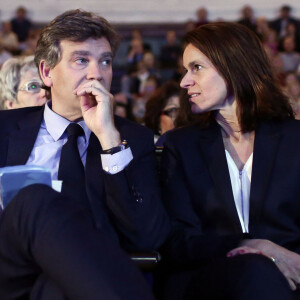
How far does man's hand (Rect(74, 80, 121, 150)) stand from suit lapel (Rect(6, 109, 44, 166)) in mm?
233

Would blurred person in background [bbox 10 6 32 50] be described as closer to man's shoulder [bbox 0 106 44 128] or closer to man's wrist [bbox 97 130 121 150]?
man's shoulder [bbox 0 106 44 128]

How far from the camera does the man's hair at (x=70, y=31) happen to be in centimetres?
235

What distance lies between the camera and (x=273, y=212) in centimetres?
225

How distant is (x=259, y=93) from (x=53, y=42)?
856 millimetres

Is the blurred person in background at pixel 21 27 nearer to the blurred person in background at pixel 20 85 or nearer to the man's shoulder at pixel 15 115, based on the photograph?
the blurred person in background at pixel 20 85

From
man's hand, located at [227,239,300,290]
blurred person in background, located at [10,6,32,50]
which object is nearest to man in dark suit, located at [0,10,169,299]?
man's hand, located at [227,239,300,290]

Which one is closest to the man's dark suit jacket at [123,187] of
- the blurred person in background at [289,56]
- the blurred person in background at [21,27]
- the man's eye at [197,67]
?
the man's eye at [197,67]

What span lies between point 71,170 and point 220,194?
0.58 m

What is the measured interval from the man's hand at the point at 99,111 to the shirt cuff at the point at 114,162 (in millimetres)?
52

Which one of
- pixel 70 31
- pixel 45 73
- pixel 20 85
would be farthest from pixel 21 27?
pixel 70 31

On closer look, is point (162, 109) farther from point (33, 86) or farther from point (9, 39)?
point (9, 39)

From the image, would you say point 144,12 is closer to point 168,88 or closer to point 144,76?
point 144,76

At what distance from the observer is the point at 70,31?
2.35 m

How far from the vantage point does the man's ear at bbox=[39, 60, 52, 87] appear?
247cm
